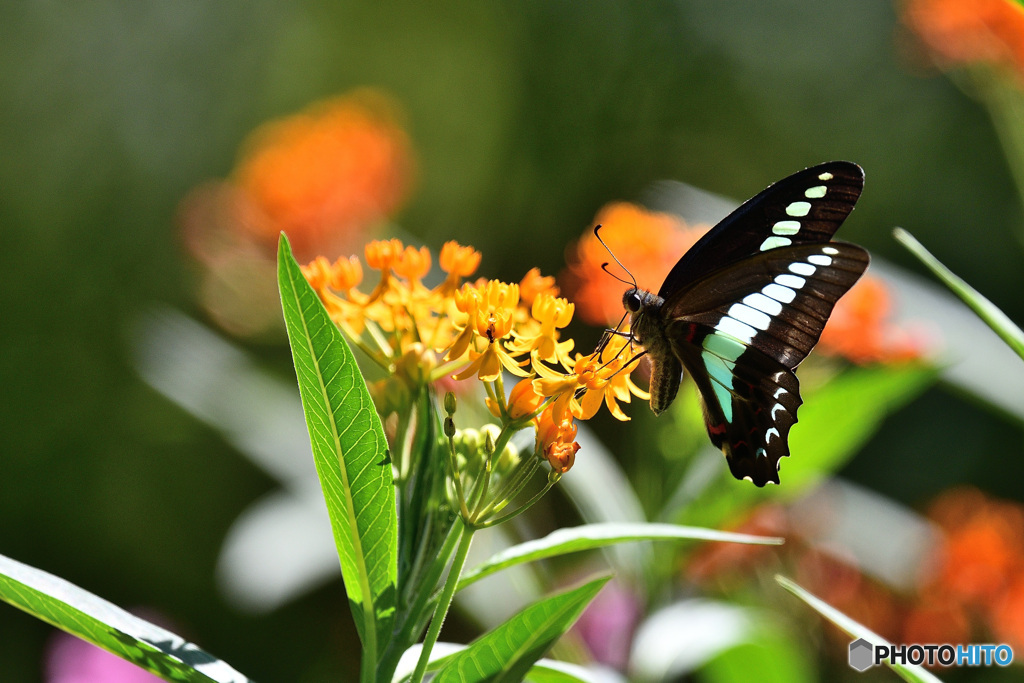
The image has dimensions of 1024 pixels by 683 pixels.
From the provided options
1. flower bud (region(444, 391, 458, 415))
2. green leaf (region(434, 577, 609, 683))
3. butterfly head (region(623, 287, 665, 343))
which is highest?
flower bud (region(444, 391, 458, 415))

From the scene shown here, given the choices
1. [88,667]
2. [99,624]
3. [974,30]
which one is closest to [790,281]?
[99,624]

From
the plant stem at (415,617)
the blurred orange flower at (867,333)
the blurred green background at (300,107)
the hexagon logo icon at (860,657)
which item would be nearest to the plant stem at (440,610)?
the plant stem at (415,617)

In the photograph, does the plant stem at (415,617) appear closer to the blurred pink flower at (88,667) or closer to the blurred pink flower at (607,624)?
the blurred pink flower at (607,624)

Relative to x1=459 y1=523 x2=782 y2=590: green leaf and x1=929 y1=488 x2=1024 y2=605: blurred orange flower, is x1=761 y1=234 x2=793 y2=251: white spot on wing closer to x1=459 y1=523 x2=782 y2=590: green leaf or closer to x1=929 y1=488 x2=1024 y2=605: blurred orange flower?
x1=459 y1=523 x2=782 y2=590: green leaf

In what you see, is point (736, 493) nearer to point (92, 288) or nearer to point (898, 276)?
point (898, 276)

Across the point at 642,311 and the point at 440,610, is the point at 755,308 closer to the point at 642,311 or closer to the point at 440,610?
the point at 642,311

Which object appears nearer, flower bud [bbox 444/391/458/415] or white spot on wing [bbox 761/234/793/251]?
flower bud [bbox 444/391/458/415]

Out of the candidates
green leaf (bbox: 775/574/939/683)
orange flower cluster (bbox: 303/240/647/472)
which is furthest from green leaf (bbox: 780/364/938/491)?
green leaf (bbox: 775/574/939/683)
